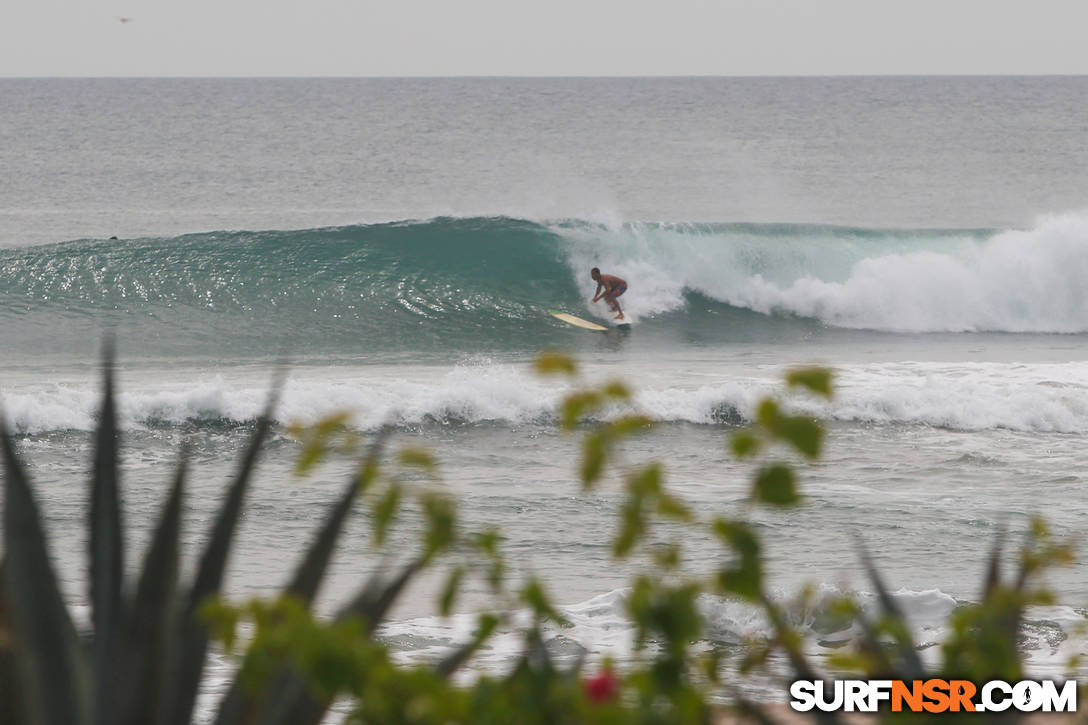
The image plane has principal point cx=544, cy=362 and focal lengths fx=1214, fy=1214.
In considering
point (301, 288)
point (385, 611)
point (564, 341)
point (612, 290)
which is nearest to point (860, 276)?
point (612, 290)

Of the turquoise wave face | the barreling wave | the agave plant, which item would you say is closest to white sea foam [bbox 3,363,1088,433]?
the turquoise wave face

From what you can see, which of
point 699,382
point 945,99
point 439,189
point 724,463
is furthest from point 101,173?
point 945,99

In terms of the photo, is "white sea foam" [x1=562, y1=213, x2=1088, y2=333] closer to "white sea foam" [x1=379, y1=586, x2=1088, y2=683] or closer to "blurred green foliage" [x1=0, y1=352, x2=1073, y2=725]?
"white sea foam" [x1=379, y1=586, x2=1088, y2=683]

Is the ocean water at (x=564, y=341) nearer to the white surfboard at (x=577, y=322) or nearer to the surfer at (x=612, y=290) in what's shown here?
the white surfboard at (x=577, y=322)

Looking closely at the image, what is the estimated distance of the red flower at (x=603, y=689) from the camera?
4.89ft

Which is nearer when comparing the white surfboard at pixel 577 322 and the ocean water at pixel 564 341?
the ocean water at pixel 564 341

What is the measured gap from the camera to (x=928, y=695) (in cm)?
179

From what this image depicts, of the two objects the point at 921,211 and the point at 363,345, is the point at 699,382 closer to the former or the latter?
the point at 363,345

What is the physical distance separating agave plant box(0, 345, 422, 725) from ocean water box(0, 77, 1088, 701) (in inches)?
75.3

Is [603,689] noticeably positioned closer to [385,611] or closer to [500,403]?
[385,611]

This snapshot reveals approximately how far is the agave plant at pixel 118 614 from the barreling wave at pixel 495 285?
16.5 m

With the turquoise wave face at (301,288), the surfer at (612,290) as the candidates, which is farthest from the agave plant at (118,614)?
the surfer at (612,290)

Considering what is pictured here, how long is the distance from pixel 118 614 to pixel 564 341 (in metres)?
17.4

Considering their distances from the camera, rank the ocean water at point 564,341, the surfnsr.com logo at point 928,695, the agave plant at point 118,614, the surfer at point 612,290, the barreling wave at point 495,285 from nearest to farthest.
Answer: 1. the surfnsr.com logo at point 928,695
2. the agave plant at point 118,614
3. the ocean water at point 564,341
4. the barreling wave at point 495,285
5. the surfer at point 612,290
